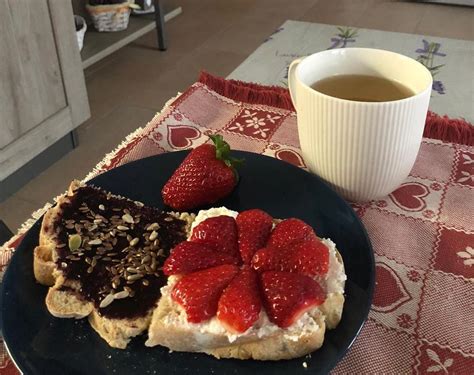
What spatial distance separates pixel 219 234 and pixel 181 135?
38 cm

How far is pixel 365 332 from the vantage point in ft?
1.93

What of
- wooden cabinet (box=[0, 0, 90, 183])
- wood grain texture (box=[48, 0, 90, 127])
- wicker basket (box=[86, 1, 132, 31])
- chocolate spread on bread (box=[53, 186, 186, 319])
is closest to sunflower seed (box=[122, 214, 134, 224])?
chocolate spread on bread (box=[53, 186, 186, 319])

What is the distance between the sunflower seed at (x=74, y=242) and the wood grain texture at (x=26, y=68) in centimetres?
91

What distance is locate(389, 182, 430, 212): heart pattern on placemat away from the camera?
0.76 m

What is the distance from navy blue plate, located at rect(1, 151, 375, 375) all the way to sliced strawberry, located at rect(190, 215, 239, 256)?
0.10 m

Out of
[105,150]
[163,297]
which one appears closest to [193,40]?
[105,150]

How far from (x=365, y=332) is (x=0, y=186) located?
1217mm

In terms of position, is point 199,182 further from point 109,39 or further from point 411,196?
point 109,39

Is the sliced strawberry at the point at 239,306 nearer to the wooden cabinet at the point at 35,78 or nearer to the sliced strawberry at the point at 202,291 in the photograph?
the sliced strawberry at the point at 202,291

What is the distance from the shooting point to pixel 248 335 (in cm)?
51

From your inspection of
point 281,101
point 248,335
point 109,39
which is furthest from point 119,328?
point 109,39

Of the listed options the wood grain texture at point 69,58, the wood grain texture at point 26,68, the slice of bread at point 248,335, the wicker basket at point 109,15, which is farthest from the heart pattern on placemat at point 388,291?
the wicker basket at point 109,15

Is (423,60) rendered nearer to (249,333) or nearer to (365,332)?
(365,332)

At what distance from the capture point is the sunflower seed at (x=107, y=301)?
0.55 metres
